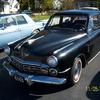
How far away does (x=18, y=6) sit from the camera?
36375 millimetres

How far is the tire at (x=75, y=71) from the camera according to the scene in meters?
5.02

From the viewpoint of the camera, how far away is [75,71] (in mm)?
5270

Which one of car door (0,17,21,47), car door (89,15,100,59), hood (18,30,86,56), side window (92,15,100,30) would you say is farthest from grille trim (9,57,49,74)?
car door (0,17,21,47)

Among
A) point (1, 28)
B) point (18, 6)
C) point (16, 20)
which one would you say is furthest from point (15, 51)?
point (18, 6)

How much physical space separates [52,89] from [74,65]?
0.74 metres

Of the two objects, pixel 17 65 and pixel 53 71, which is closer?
pixel 53 71

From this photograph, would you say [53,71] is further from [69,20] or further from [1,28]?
[1,28]

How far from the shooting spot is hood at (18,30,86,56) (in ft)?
16.3

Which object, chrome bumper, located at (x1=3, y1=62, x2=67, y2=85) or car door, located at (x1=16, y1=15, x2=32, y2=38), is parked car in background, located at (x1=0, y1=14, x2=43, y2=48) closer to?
car door, located at (x1=16, y1=15, x2=32, y2=38)

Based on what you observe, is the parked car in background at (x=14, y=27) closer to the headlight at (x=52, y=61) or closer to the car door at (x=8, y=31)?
the car door at (x=8, y=31)

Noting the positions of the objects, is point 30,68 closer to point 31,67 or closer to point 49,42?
point 31,67

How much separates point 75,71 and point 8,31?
163 inches

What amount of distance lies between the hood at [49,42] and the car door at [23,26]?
316 cm

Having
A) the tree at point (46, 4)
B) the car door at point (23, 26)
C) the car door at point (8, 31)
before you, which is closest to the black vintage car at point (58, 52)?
the car door at point (8, 31)
